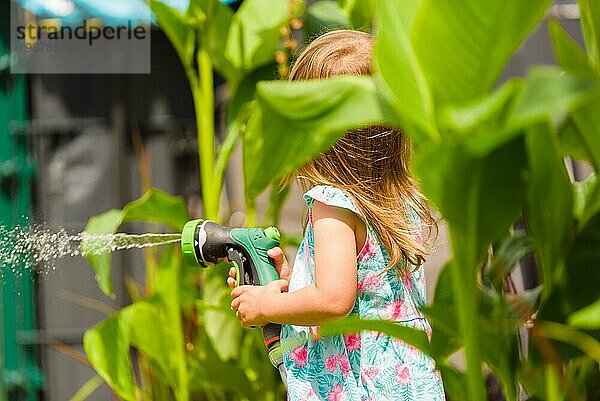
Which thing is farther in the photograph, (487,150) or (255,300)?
(255,300)

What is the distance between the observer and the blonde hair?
123 cm

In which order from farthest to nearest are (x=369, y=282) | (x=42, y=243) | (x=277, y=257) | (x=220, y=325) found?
(x=42, y=243) < (x=220, y=325) < (x=277, y=257) < (x=369, y=282)

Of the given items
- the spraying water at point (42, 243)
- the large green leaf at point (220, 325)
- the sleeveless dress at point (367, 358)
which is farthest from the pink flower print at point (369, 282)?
the spraying water at point (42, 243)

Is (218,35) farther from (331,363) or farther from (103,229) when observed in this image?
(331,363)

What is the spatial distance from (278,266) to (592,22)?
63 centimetres

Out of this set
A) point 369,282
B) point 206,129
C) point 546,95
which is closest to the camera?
point 546,95

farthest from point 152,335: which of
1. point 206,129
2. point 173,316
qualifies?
point 206,129

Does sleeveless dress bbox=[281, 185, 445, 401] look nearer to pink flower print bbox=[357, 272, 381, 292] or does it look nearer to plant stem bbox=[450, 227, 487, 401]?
pink flower print bbox=[357, 272, 381, 292]

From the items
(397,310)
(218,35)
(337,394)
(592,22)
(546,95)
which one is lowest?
(337,394)

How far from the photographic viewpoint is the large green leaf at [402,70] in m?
0.77

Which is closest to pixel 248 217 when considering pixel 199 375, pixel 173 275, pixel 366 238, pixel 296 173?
pixel 173 275

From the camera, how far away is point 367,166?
1.24 metres

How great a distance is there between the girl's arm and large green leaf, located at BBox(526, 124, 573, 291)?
31 cm

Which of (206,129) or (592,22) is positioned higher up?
(206,129)
